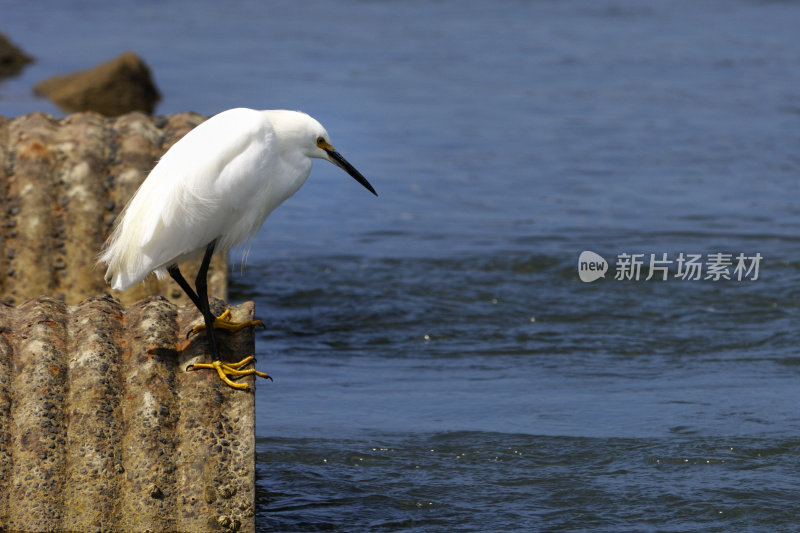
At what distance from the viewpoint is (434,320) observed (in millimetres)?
8000

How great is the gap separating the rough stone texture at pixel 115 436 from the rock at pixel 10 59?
1502cm

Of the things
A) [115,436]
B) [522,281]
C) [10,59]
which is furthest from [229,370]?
[10,59]

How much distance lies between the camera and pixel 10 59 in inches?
736

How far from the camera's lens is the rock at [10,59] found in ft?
60.2

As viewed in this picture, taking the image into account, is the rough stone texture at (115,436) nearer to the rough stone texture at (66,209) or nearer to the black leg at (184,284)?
the black leg at (184,284)

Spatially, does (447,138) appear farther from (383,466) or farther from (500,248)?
(383,466)

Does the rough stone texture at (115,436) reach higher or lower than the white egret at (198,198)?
lower

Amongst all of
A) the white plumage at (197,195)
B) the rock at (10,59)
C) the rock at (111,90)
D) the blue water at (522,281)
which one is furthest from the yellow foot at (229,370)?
the rock at (10,59)

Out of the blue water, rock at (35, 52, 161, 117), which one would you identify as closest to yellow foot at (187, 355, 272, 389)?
the blue water

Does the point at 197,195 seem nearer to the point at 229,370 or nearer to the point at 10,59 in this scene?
the point at 229,370

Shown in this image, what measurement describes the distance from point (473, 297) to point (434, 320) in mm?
602

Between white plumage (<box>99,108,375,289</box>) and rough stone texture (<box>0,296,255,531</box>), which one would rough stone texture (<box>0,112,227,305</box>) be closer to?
white plumage (<box>99,108,375,289</box>)

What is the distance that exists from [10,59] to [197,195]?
50.0ft

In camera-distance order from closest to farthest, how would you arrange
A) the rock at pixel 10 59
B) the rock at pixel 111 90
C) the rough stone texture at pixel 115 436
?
the rough stone texture at pixel 115 436 < the rock at pixel 111 90 < the rock at pixel 10 59
